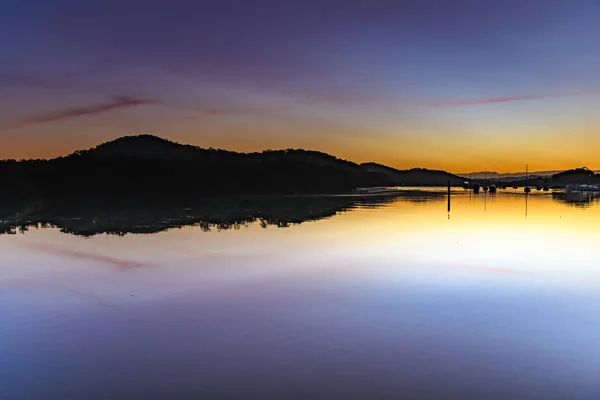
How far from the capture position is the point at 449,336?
29.1ft

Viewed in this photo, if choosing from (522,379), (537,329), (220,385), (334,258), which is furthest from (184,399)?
(334,258)

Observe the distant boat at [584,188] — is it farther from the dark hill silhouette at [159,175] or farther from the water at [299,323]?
the water at [299,323]

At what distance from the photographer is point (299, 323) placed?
9.72 m

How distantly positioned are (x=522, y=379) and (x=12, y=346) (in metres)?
7.35

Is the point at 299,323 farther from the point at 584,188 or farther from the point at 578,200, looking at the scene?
the point at 584,188

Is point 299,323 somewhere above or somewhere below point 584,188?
above

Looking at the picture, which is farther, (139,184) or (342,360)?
(139,184)

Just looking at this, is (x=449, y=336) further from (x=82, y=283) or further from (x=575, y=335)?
(x=82, y=283)

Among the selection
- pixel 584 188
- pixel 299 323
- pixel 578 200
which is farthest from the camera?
pixel 584 188

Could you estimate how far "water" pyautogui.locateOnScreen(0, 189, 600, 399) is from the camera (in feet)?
22.7

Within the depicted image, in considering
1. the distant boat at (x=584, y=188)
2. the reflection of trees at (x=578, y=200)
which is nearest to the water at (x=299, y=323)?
the reflection of trees at (x=578, y=200)

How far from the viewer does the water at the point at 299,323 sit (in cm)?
691

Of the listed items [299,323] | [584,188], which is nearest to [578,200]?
[584,188]

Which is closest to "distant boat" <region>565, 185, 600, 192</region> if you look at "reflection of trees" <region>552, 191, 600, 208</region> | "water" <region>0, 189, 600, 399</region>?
"reflection of trees" <region>552, 191, 600, 208</region>
